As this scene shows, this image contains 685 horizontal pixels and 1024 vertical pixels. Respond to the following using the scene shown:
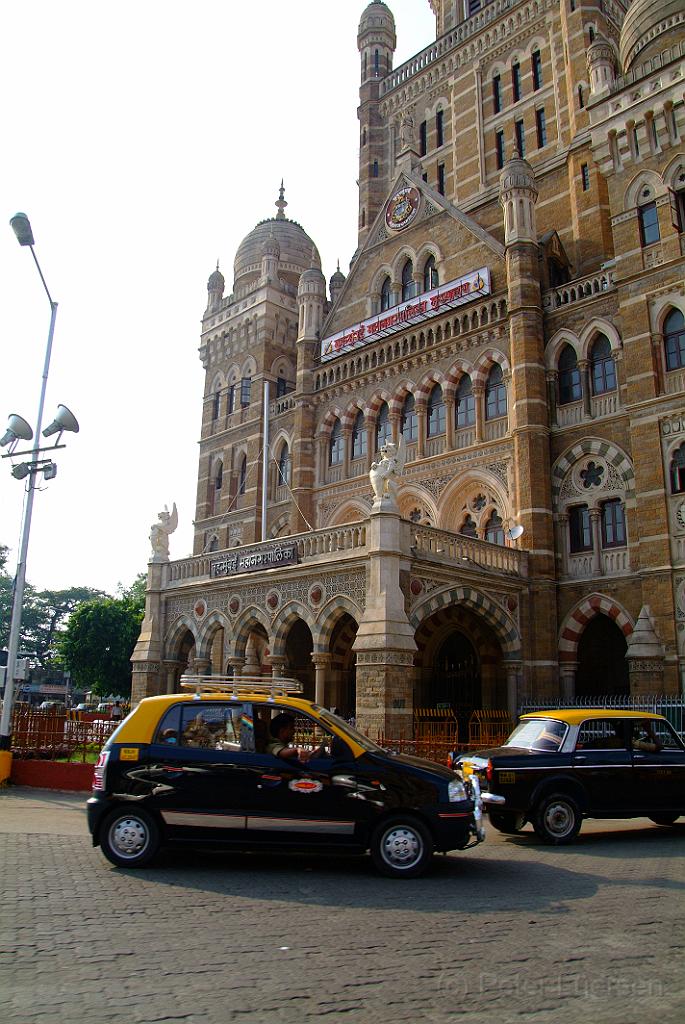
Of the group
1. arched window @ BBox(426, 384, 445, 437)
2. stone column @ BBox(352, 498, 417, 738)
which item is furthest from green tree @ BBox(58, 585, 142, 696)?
stone column @ BBox(352, 498, 417, 738)

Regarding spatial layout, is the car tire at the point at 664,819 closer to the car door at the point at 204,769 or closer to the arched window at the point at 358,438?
the car door at the point at 204,769

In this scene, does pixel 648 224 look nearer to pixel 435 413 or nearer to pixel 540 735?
pixel 435 413

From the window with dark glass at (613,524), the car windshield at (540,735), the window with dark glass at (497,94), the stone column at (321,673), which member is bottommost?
the car windshield at (540,735)

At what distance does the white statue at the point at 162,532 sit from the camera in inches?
1084

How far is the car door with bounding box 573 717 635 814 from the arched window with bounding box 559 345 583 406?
14421 mm

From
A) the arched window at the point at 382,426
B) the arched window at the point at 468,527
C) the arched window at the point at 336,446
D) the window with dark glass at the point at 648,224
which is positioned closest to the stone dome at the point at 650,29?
the window with dark glass at the point at 648,224

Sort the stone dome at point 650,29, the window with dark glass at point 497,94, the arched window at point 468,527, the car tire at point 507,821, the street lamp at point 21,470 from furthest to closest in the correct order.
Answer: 1. the window with dark glass at point 497,94
2. the arched window at point 468,527
3. the stone dome at point 650,29
4. the street lamp at point 21,470
5. the car tire at point 507,821

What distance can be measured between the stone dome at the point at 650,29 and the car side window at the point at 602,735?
2140cm

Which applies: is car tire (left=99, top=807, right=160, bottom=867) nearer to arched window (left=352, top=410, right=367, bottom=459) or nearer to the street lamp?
the street lamp

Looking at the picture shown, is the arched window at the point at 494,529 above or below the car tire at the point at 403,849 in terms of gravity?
above

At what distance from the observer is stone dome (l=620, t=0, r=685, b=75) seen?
23.9 m

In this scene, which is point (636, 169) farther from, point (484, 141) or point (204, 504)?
point (204, 504)

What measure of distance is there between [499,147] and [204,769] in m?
31.7

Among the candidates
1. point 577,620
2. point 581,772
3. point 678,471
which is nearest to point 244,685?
point 581,772
